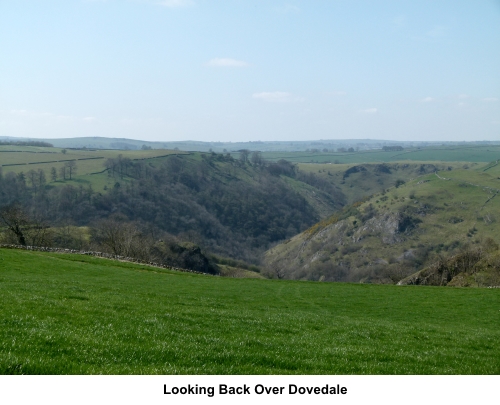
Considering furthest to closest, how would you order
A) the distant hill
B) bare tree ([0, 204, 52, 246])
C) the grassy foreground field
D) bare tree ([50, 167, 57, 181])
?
bare tree ([50, 167, 57, 181]) < the distant hill < bare tree ([0, 204, 52, 246]) < the grassy foreground field

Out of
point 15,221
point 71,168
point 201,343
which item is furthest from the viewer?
point 71,168

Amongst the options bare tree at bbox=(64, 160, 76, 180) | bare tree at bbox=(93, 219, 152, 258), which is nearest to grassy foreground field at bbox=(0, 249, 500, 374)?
bare tree at bbox=(93, 219, 152, 258)

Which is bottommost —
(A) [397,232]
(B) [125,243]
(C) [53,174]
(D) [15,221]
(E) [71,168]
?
(A) [397,232]

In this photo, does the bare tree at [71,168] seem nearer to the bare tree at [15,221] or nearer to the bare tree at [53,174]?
the bare tree at [53,174]

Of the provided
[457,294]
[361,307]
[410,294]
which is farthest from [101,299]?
[457,294]

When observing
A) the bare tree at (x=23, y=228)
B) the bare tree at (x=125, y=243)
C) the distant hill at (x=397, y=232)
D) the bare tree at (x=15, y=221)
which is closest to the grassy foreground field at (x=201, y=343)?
the bare tree at (x=15, y=221)

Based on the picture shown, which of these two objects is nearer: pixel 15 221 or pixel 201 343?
pixel 201 343

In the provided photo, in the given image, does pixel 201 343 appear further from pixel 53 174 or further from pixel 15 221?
pixel 53 174

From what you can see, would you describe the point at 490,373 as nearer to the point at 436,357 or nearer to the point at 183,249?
the point at 436,357

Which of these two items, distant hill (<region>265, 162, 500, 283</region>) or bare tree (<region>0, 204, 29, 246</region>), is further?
distant hill (<region>265, 162, 500, 283</region>)

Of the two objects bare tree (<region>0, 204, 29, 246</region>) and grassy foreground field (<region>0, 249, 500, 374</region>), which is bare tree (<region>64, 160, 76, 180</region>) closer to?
bare tree (<region>0, 204, 29, 246</region>)

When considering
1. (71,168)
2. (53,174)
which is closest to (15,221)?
(53,174)

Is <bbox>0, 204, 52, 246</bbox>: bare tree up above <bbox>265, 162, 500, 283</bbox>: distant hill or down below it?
above

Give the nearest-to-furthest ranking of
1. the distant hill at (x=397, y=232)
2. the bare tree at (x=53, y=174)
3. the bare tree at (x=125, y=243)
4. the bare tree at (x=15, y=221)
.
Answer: the bare tree at (x=15, y=221) < the bare tree at (x=125, y=243) < the distant hill at (x=397, y=232) < the bare tree at (x=53, y=174)
